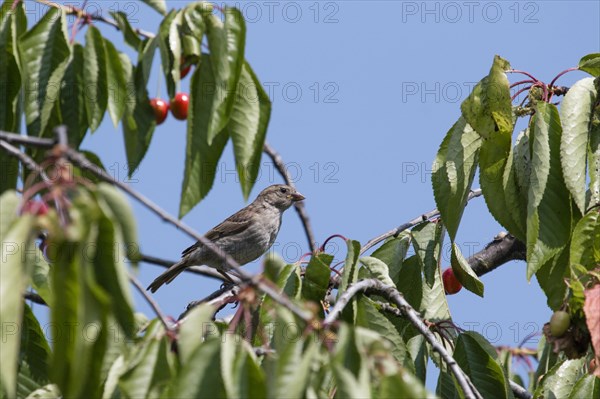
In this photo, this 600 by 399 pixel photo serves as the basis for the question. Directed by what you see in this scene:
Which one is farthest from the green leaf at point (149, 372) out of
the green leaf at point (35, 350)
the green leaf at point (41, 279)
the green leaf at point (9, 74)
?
the green leaf at point (9, 74)

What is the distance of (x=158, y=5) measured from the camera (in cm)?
385

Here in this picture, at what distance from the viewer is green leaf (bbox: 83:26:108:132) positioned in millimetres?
3631

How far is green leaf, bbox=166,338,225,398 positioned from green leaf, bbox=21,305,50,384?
1.37 meters

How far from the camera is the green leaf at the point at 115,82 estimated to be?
3.64 metres

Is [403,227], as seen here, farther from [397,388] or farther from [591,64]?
[397,388]

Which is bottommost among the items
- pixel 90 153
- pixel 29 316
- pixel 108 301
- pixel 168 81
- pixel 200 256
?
pixel 200 256

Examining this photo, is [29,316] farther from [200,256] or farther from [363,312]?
[200,256]

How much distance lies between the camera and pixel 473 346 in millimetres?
4488

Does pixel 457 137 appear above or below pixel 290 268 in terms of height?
above

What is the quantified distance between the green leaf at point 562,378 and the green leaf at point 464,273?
901 millimetres

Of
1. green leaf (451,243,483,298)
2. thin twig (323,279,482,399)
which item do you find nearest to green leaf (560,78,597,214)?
thin twig (323,279,482,399)

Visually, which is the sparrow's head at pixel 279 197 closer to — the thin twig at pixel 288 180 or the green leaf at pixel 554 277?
the thin twig at pixel 288 180

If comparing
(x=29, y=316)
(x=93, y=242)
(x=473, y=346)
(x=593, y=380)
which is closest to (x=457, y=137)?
(x=473, y=346)

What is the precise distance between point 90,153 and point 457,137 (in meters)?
1.76
